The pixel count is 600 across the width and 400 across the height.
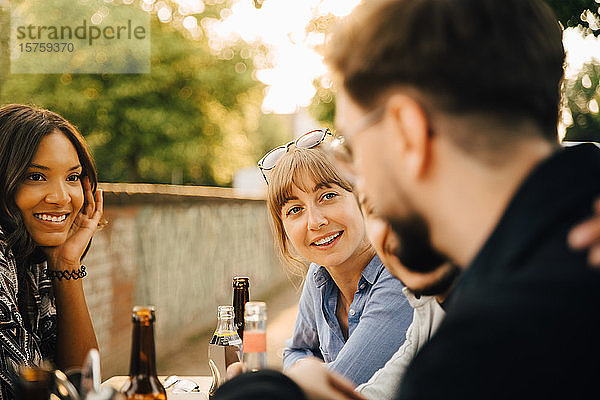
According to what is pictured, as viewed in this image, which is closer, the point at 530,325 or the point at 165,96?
the point at 530,325

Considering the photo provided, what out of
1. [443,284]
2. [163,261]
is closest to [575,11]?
[443,284]

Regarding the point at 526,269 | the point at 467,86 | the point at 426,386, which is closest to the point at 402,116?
the point at 467,86

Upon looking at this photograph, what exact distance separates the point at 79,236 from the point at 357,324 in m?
1.25

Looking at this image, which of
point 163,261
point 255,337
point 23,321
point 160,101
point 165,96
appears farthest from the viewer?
point 165,96

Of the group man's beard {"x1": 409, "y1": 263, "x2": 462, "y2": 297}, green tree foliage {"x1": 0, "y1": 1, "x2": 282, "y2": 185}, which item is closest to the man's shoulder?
man's beard {"x1": 409, "y1": 263, "x2": 462, "y2": 297}

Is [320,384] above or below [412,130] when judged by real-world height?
below

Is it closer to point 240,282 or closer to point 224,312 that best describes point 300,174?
point 240,282

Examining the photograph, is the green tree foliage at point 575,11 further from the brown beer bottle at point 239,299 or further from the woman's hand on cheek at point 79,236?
the woman's hand on cheek at point 79,236

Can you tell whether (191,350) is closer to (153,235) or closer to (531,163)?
(153,235)

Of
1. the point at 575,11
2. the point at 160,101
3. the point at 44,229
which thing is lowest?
the point at 44,229

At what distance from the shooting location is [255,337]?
4.60 feet

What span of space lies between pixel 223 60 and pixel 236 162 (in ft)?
15.0

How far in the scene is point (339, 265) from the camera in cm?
266

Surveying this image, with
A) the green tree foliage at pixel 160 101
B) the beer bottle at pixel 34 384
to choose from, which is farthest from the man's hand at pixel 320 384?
the green tree foliage at pixel 160 101
